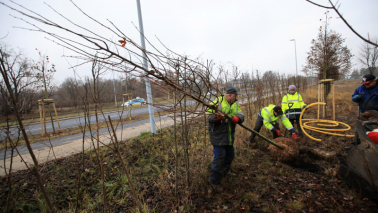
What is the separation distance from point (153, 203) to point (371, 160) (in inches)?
131

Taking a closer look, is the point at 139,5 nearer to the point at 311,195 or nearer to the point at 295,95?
the point at 295,95

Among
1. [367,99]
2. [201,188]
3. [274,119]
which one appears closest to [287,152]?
[274,119]

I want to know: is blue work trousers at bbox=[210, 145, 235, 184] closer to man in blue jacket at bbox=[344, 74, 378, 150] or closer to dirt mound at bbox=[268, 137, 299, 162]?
dirt mound at bbox=[268, 137, 299, 162]

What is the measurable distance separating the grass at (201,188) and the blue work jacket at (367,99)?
1182mm

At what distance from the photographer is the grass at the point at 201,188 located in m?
2.42

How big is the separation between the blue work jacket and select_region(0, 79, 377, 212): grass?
118cm

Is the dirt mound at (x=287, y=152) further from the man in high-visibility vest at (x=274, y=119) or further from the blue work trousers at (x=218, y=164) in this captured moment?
the blue work trousers at (x=218, y=164)

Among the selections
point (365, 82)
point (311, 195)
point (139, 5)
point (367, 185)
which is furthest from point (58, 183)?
point (365, 82)

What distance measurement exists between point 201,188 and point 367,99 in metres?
4.67

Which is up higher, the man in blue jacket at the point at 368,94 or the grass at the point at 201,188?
the man in blue jacket at the point at 368,94

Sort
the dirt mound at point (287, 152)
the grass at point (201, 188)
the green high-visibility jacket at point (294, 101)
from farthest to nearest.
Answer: the green high-visibility jacket at point (294, 101), the dirt mound at point (287, 152), the grass at point (201, 188)

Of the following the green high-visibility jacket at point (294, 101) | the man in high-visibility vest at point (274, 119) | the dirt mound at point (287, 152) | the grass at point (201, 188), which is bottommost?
the grass at point (201, 188)

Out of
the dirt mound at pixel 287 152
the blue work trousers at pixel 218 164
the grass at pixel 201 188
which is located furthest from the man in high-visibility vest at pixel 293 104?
the blue work trousers at pixel 218 164

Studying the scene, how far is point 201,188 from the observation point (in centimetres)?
289
